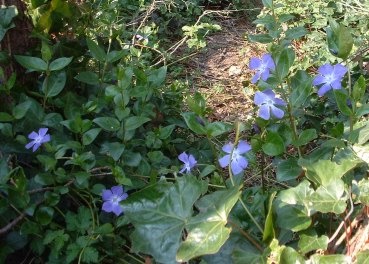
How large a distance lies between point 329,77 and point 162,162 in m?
0.62

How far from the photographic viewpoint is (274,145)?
1.33 metres

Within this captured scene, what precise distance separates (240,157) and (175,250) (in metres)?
0.29

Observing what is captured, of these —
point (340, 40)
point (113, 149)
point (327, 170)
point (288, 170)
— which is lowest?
point (113, 149)

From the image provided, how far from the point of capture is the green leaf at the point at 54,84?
173cm

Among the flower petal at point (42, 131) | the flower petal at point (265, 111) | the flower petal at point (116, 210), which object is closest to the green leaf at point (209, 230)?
the flower petal at point (265, 111)

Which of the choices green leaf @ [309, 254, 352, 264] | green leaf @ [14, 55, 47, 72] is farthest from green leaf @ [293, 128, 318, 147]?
green leaf @ [14, 55, 47, 72]

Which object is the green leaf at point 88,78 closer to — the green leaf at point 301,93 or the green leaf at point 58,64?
the green leaf at point 58,64

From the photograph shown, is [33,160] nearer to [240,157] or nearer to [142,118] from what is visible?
[142,118]

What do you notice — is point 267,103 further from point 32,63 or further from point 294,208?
point 32,63

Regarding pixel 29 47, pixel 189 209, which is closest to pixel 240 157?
pixel 189 209

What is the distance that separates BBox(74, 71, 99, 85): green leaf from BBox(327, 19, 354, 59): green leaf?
2.59ft

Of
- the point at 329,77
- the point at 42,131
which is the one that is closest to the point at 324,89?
the point at 329,77

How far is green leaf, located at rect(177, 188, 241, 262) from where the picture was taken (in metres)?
1.12

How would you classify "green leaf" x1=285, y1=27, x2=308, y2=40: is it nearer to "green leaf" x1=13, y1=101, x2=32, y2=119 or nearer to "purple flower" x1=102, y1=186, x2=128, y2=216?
"purple flower" x1=102, y1=186, x2=128, y2=216
